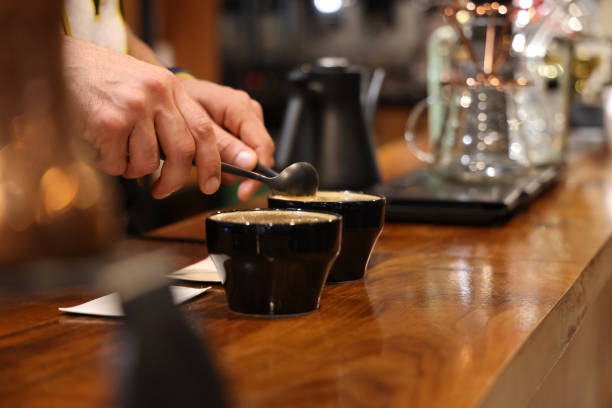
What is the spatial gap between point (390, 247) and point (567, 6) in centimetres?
161

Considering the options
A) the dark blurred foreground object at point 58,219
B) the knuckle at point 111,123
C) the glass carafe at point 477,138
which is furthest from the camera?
the glass carafe at point 477,138

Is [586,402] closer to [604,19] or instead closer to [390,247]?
[390,247]

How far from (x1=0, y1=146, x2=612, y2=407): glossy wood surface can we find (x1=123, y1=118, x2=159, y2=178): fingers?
15 centimetres

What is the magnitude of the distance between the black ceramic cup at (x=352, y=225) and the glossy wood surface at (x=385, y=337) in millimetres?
19

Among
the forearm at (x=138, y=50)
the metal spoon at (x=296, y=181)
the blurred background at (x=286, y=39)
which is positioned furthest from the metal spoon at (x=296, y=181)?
the blurred background at (x=286, y=39)

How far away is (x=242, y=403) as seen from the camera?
0.51 meters

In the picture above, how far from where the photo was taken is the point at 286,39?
236 inches

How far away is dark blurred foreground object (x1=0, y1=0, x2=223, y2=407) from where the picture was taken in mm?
323

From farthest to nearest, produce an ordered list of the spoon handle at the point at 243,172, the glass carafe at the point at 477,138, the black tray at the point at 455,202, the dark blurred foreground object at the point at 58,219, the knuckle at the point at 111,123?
the glass carafe at the point at 477,138, the black tray at the point at 455,202, the spoon handle at the point at 243,172, the knuckle at the point at 111,123, the dark blurred foreground object at the point at 58,219

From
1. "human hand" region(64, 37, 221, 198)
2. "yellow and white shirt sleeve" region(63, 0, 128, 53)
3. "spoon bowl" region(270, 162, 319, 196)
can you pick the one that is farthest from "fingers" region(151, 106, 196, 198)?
"yellow and white shirt sleeve" region(63, 0, 128, 53)

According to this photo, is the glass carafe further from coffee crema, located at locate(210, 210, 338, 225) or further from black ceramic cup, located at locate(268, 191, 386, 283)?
coffee crema, located at locate(210, 210, 338, 225)

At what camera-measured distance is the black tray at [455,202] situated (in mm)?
1298

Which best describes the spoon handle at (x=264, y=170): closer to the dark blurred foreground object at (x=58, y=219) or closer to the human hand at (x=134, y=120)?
the human hand at (x=134, y=120)

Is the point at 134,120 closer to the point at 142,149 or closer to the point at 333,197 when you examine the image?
the point at 142,149
